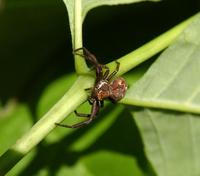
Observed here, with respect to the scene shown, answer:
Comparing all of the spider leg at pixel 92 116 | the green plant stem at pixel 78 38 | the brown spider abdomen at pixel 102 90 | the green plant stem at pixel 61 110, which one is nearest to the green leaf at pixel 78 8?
the green plant stem at pixel 78 38

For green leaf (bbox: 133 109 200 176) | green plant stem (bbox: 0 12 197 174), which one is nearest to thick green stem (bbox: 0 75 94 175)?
green plant stem (bbox: 0 12 197 174)

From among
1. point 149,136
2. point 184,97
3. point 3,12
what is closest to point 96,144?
point 149,136

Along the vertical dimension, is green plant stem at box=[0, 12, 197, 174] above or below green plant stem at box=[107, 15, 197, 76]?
below

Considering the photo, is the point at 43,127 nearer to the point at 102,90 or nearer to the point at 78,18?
the point at 78,18

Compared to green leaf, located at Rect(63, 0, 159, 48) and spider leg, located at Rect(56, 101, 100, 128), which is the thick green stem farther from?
spider leg, located at Rect(56, 101, 100, 128)

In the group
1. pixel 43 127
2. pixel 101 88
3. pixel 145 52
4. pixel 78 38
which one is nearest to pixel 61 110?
pixel 43 127

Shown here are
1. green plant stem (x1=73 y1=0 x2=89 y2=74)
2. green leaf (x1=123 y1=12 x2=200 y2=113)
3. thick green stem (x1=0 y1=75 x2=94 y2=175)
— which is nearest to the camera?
thick green stem (x1=0 y1=75 x2=94 y2=175)
